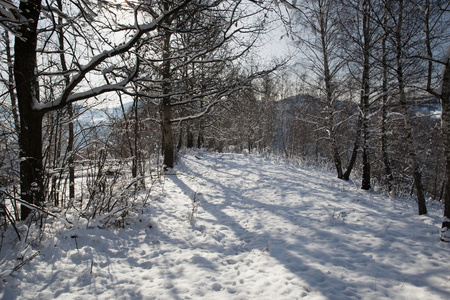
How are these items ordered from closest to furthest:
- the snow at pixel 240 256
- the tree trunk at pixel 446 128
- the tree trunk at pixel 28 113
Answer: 1. the snow at pixel 240 256
2. the tree trunk at pixel 28 113
3. the tree trunk at pixel 446 128

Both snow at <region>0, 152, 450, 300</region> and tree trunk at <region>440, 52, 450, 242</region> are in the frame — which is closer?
snow at <region>0, 152, 450, 300</region>

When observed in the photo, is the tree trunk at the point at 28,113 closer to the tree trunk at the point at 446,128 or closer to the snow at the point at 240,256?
the snow at the point at 240,256

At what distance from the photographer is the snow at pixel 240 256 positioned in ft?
8.38

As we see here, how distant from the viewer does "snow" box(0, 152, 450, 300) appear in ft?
8.38

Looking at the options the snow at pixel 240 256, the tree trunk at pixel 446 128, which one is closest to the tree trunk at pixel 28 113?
the snow at pixel 240 256

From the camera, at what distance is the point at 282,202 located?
5.79 meters

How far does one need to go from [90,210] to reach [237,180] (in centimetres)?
515

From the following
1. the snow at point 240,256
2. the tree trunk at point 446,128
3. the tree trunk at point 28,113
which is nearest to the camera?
the snow at point 240,256

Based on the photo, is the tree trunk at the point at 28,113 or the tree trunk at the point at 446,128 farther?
the tree trunk at the point at 446,128

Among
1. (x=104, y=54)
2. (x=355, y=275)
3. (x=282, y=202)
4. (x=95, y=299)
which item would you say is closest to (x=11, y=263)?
(x=95, y=299)

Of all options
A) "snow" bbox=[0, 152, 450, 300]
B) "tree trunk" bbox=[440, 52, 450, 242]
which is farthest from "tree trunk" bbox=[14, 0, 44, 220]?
"tree trunk" bbox=[440, 52, 450, 242]

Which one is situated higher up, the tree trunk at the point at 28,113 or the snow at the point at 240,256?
the tree trunk at the point at 28,113

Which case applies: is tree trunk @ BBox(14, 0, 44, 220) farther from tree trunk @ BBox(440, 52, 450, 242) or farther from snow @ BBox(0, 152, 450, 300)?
tree trunk @ BBox(440, 52, 450, 242)

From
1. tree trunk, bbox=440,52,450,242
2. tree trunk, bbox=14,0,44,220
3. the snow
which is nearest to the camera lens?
the snow
